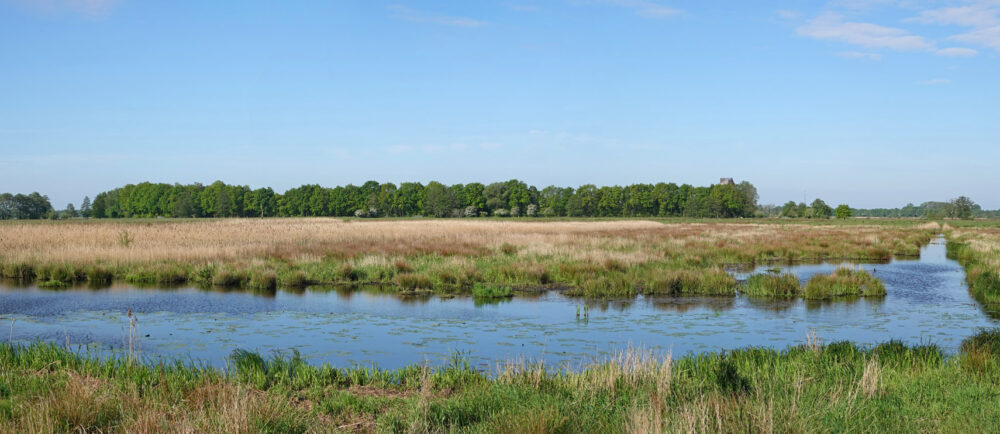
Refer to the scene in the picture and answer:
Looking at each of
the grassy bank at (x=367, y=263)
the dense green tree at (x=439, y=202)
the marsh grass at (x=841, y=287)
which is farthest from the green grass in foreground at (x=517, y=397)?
the dense green tree at (x=439, y=202)

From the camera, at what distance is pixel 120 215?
162625 mm

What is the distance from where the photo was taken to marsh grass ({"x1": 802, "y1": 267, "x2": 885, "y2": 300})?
20.8 m

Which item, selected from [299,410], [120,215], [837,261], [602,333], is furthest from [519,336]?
[120,215]

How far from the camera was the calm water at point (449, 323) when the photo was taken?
42.5 ft

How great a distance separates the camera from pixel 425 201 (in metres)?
146

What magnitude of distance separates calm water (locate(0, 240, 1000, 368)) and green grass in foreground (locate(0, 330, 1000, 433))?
1.97 meters

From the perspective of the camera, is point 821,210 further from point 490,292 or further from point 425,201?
point 490,292

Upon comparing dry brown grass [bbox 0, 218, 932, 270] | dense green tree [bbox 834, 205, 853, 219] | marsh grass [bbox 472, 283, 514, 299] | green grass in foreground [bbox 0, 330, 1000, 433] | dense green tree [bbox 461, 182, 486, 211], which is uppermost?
dense green tree [bbox 461, 182, 486, 211]

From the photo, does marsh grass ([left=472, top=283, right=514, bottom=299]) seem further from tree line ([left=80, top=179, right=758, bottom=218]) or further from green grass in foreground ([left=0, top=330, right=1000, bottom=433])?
tree line ([left=80, top=179, right=758, bottom=218])

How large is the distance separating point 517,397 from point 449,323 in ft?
27.3

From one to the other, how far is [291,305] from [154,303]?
3.98m

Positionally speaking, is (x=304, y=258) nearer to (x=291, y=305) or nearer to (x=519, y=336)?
(x=291, y=305)

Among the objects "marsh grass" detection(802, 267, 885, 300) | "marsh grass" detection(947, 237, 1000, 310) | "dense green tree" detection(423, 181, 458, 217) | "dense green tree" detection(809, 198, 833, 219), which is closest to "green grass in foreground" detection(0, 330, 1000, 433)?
"marsh grass" detection(802, 267, 885, 300)

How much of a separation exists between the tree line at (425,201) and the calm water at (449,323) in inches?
4816
